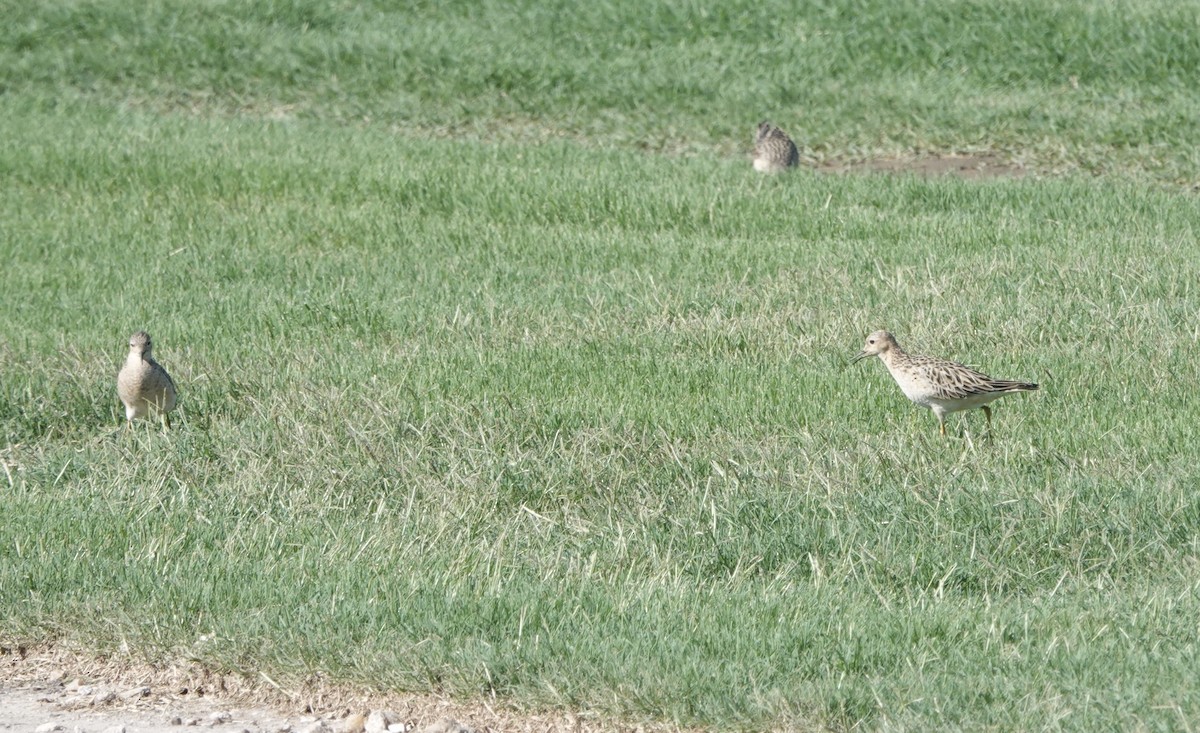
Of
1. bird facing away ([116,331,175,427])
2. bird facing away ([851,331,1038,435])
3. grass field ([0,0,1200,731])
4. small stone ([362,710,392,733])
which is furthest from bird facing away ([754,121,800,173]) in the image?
small stone ([362,710,392,733])

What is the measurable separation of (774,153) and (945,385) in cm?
756

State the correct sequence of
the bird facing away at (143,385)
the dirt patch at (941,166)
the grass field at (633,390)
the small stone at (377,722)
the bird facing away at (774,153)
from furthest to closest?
1. the dirt patch at (941,166)
2. the bird facing away at (774,153)
3. the bird facing away at (143,385)
4. the grass field at (633,390)
5. the small stone at (377,722)

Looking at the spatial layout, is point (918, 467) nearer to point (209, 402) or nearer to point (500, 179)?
point (209, 402)

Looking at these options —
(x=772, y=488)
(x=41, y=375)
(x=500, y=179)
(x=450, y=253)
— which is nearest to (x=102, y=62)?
(x=500, y=179)

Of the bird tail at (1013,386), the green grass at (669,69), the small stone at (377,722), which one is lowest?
the green grass at (669,69)

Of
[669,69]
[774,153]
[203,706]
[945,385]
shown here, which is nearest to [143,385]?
[203,706]

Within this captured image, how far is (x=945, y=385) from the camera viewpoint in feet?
24.9

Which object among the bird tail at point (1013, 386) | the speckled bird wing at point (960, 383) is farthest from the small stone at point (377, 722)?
the bird tail at point (1013, 386)

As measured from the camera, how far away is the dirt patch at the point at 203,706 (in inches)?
201

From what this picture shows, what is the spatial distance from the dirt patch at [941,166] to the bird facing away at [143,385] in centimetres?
863

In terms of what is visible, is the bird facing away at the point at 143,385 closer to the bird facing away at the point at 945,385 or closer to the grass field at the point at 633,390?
the grass field at the point at 633,390

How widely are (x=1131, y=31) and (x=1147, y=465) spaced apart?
1346 cm

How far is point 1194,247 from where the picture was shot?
37.3 ft

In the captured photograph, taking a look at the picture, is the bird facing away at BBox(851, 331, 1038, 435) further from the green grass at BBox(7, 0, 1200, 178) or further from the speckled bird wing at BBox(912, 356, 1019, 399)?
the green grass at BBox(7, 0, 1200, 178)
